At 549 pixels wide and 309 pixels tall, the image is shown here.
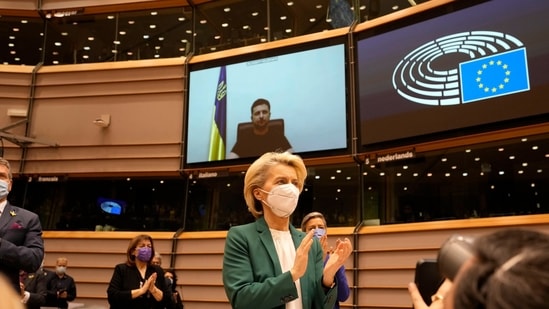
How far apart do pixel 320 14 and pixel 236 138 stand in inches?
96.4

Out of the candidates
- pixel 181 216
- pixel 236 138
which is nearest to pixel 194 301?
pixel 181 216

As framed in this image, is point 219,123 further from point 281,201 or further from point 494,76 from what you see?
point 281,201

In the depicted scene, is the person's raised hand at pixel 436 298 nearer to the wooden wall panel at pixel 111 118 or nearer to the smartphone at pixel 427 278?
the smartphone at pixel 427 278

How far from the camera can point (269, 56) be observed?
8406 mm

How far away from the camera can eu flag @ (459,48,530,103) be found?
6.02 meters

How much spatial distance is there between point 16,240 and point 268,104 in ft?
19.2

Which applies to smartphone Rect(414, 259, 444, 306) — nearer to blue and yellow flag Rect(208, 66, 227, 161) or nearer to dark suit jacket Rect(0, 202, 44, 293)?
dark suit jacket Rect(0, 202, 44, 293)

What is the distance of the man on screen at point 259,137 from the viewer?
810cm

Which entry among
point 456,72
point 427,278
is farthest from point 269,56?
point 427,278

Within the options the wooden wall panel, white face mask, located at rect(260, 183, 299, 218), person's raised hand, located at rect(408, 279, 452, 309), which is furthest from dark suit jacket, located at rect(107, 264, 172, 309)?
the wooden wall panel

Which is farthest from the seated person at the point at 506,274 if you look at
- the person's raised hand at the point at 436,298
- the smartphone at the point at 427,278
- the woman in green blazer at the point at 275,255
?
the woman in green blazer at the point at 275,255

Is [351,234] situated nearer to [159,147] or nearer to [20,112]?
[159,147]

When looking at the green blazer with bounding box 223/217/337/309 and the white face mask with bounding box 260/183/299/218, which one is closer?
the green blazer with bounding box 223/217/337/309

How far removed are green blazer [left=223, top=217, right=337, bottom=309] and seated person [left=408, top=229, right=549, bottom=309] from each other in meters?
1.22
